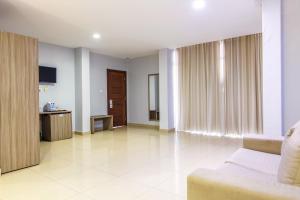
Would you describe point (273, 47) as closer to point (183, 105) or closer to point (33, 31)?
point (183, 105)

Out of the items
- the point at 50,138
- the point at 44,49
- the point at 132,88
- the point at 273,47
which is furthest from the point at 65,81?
the point at 273,47

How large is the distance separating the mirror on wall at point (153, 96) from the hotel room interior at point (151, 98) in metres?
0.04

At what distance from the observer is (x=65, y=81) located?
240 inches

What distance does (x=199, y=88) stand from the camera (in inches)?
237

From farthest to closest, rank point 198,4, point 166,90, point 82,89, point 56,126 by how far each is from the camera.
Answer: point 166,90 → point 82,89 → point 56,126 → point 198,4

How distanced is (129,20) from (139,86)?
12.5ft

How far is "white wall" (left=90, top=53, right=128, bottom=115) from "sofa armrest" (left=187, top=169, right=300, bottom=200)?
19.5 feet

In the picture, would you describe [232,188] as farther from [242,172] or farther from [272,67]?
[272,67]

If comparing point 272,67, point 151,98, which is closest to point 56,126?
point 151,98

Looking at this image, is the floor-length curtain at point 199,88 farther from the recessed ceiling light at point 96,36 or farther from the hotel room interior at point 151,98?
the recessed ceiling light at point 96,36

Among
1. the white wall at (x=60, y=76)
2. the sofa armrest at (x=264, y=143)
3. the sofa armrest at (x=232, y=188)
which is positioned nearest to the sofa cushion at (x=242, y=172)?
the sofa armrest at (x=232, y=188)

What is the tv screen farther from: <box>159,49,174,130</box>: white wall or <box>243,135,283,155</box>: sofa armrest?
<box>243,135,283,155</box>: sofa armrest

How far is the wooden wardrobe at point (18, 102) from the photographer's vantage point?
9.70 ft

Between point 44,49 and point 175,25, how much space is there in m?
3.62
